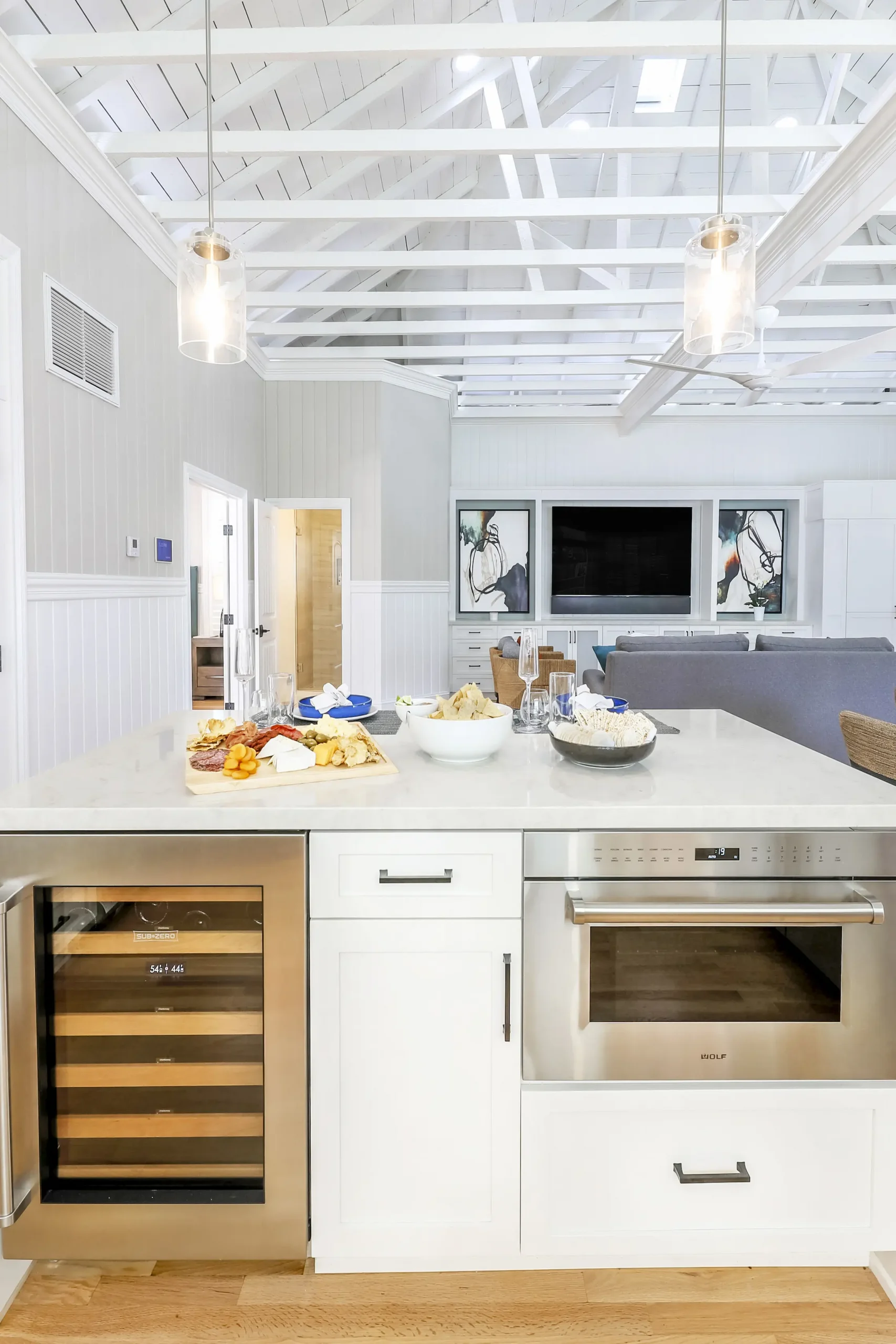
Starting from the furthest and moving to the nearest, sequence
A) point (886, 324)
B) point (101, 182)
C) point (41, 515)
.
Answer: point (886, 324)
point (101, 182)
point (41, 515)

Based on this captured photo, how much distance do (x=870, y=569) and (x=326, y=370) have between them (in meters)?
5.69

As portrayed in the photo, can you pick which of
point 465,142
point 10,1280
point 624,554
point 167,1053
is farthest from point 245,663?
point 624,554

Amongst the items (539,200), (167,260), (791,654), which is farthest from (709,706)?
(167,260)

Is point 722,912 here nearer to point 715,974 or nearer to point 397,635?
point 715,974

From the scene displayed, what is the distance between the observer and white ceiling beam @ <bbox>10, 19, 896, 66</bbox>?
2.72 metres

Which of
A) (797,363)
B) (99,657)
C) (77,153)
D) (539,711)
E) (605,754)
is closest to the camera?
(605,754)

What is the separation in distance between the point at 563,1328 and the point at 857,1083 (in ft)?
2.18

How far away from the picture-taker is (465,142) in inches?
132

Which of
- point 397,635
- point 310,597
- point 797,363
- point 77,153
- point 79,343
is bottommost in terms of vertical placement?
point 397,635

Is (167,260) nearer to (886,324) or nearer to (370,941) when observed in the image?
(370,941)

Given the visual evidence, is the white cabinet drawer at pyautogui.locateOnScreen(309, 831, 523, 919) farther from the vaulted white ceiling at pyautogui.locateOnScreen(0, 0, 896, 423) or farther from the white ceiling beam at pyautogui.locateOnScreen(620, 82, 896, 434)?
the vaulted white ceiling at pyautogui.locateOnScreen(0, 0, 896, 423)

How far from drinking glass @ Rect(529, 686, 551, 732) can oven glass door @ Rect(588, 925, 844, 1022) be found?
2.22 feet

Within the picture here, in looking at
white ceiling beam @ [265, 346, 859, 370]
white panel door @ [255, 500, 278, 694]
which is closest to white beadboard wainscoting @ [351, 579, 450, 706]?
white panel door @ [255, 500, 278, 694]

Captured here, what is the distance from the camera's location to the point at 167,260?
4.37 metres
